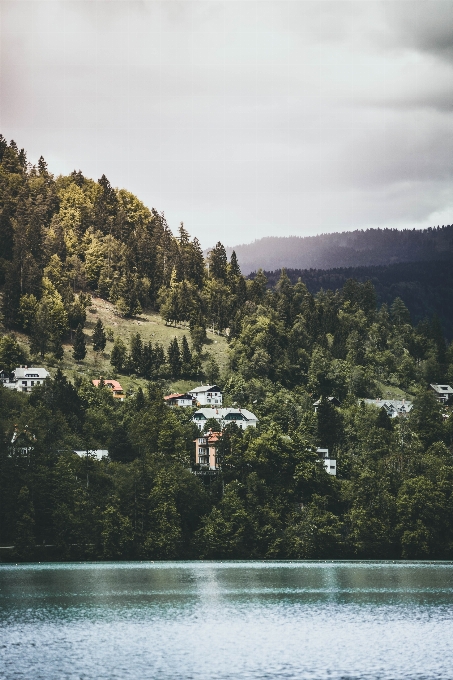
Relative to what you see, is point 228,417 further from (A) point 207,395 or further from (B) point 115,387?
(B) point 115,387

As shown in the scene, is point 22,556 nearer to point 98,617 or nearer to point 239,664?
point 98,617

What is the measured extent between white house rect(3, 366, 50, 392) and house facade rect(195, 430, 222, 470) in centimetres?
3648

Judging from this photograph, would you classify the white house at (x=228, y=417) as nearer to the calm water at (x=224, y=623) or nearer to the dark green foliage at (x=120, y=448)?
the dark green foliage at (x=120, y=448)

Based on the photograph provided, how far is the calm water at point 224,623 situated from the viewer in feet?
175

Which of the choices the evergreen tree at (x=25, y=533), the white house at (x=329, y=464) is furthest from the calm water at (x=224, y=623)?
the white house at (x=329, y=464)

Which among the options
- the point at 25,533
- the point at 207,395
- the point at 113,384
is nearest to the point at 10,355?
the point at 113,384

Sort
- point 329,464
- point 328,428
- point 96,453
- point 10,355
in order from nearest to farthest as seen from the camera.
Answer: point 96,453 < point 329,464 < point 328,428 < point 10,355

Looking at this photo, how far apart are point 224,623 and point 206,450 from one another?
8839cm

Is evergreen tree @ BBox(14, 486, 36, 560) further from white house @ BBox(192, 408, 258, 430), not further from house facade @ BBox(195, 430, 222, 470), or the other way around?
white house @ BBox(192, 408, 258, 430)

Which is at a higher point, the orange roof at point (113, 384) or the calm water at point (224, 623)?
the orange roof at point (113, 384)

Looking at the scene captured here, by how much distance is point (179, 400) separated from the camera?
189 m

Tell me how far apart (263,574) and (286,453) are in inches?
1449

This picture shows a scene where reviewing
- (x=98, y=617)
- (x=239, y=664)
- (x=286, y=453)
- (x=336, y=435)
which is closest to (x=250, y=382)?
(x=336, y=435)

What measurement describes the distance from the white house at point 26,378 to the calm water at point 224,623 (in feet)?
255
